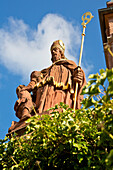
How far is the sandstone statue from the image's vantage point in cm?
1002

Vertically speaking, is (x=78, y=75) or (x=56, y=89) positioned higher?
(x=78, y=75)

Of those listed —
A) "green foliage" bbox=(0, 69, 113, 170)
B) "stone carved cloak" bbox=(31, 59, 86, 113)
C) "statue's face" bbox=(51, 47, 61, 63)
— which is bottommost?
"green foliage" bbox=(0, 69, 113, 170)

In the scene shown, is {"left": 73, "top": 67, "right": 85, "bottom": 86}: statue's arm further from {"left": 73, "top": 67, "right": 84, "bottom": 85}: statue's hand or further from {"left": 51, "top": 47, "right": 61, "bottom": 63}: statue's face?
{"left": 51, "top": 47, "right": 61, "bottom": 63}: statue's face

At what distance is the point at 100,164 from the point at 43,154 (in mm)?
1189

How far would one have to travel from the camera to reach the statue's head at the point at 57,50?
1188 centimetres

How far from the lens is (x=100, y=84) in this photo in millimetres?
5012

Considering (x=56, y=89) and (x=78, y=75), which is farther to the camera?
(x=78, y=75)

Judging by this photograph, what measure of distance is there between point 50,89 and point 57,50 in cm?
203

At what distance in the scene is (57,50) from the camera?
1203 cm

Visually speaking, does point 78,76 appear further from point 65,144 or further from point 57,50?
point 65,144

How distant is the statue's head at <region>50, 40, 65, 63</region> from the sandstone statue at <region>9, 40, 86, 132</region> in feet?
0.19

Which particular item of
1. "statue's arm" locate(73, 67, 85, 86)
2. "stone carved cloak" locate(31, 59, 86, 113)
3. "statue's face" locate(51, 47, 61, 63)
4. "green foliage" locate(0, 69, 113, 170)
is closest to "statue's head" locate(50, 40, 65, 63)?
"statue's face" locate(51, 47, 61, 63)

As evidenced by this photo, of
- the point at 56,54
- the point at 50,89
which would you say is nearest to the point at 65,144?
the point at 50,89

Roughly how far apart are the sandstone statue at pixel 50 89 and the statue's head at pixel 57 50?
6cm
